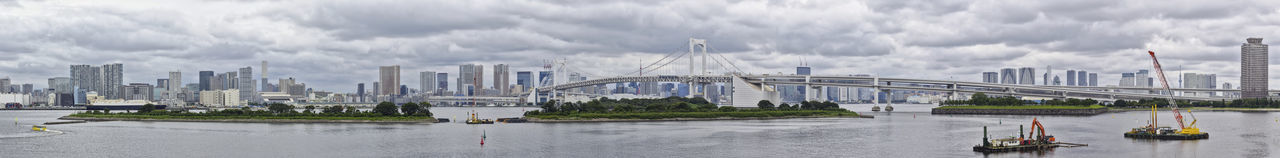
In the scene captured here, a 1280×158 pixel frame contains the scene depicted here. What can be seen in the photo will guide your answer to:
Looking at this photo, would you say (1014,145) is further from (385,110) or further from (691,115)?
(385,110)

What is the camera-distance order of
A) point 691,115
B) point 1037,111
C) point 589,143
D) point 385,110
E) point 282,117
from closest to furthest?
point 589,143 → point 385,110 → point 282,117 → point 691,115 → point 1037,111

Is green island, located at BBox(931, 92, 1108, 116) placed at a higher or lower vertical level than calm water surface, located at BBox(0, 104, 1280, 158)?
higher

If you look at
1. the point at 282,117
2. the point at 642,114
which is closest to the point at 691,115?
the point at 642,114

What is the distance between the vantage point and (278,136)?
137 ft

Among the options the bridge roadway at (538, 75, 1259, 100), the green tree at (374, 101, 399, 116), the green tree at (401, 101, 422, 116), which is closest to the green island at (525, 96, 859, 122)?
the green tree at (401, 101, 422, 116)

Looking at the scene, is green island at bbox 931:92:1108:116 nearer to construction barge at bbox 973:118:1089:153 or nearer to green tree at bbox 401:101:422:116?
green tree at bbox 401:101:422:116

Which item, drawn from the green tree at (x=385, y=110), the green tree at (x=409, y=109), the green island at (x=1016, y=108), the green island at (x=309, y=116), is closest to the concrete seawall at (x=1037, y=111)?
→ the green island at (x=1016, y=108)

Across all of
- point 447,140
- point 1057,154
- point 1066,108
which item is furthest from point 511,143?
point 1066,108

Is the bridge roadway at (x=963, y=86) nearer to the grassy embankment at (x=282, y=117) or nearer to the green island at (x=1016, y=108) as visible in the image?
the green island at (x=1016, y=108)

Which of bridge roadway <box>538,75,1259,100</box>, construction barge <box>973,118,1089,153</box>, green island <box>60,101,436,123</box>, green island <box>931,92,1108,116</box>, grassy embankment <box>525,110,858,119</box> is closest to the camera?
construction barge <box>973,118,1089,153</box>

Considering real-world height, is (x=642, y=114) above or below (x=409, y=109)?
below

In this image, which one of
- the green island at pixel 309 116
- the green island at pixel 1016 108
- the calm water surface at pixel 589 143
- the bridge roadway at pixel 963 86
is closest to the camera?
the calm water surface at pixel 589 143

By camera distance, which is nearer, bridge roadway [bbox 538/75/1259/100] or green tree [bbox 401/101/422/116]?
green tree [bbox 401/101/422/116]

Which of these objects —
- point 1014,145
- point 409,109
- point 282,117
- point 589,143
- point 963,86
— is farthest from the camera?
point 963,86
